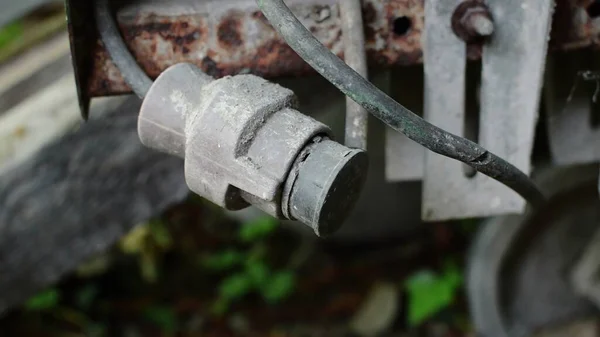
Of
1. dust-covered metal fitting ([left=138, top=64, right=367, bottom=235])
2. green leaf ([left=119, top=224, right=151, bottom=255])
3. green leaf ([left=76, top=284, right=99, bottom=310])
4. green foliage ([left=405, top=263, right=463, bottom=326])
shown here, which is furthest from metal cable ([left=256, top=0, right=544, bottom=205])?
green leaf ([left=76, top=284, right=99, bottom=310])

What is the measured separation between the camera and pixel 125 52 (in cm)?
76

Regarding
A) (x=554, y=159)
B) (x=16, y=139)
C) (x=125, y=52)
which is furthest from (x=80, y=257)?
(x=554, y=159)

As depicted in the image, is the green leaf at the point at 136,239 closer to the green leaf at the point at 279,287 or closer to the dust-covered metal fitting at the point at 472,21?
the green leaf at the point at 279,287

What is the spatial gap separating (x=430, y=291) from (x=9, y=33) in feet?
4.52

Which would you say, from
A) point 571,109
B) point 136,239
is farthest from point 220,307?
point 571,109

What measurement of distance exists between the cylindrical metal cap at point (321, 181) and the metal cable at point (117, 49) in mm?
230

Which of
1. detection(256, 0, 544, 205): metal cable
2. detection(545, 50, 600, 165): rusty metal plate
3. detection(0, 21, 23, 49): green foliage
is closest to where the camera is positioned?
detection(256, 0, 544, 205): metal cable

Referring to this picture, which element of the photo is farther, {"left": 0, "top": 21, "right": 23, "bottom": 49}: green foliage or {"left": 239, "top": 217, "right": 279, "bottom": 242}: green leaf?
{"left": 239, "top": 217, "right": 279, "bottom": 242}: green leaf

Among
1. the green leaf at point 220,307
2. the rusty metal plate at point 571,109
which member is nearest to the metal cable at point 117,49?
the rusty metal plate at point 571,109

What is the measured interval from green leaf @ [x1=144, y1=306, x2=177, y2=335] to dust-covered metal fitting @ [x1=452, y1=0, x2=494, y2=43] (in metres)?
1.60

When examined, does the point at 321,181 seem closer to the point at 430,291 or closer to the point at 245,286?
the point at 430,291

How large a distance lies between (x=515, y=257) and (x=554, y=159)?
653 mm

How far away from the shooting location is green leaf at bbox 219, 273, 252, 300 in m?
2.15

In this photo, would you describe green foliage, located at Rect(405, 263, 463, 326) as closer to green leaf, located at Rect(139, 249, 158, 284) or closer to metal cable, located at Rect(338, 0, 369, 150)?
green leaf, located at Rect(139, 249, 158, 284)
